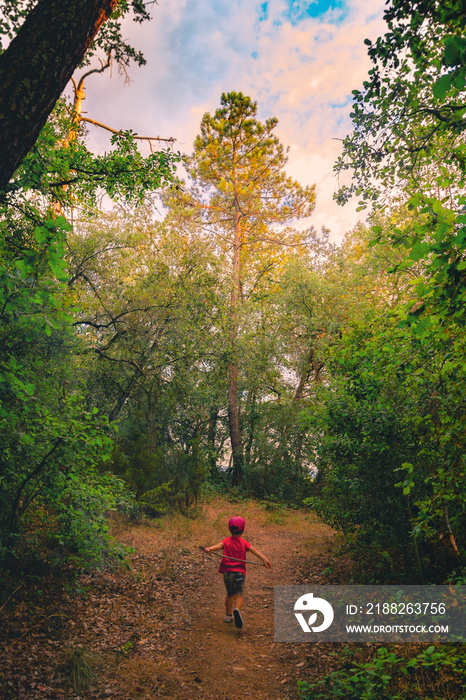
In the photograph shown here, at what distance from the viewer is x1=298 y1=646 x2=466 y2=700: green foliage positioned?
12.0ft

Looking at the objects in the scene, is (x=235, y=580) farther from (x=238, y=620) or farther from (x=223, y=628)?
(x=223, y=628)

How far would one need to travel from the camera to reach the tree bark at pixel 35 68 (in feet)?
10.1

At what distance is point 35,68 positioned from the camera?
3.16 m

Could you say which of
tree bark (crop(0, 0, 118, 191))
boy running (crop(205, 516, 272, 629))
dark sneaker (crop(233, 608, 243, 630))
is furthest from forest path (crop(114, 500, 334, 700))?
tree bark (crop(0, 0, 118, 191))

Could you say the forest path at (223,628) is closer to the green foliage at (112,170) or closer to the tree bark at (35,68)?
the tree bark at (35,68)

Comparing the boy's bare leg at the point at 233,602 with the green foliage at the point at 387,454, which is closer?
the green foliage at the point at 387,454

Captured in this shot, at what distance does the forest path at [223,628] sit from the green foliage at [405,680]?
690 millimetres

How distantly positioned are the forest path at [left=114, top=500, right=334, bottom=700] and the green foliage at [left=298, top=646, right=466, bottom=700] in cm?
69

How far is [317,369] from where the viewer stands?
67.8ft

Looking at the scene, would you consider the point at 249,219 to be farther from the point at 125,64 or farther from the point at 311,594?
the point at 311,594

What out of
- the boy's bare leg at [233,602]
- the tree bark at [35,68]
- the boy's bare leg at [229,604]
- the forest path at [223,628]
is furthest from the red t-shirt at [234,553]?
the tree bark at [35,68]

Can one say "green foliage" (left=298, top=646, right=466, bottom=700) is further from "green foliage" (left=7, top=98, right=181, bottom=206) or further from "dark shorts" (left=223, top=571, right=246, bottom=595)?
"green foliage" (left=7, top=98, right=181, bottom=206)

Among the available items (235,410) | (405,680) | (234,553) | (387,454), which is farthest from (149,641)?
(235,410)

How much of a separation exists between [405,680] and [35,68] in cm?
672
